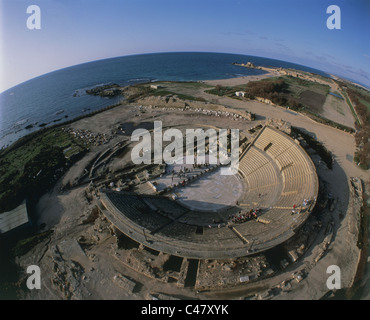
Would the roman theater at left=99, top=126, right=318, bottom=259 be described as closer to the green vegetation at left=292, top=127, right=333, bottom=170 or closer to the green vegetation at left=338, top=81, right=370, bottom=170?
the green vegetation at left=292, top=127, right=333, bottom=170

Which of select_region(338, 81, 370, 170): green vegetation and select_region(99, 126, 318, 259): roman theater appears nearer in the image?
select_region(99, 126, 318, 259): roman theater

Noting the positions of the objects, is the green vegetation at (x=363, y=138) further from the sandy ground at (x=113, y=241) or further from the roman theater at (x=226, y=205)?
the roman theater at (x=226, y=205)

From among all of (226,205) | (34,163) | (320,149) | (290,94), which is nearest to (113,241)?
(226,205)

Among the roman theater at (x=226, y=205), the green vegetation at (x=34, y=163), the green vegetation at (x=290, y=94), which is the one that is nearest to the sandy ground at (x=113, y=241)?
the green vegetation at (x=34, y=163)

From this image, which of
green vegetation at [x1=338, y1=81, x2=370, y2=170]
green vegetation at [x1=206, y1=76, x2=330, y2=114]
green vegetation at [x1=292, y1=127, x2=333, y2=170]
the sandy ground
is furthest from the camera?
green vegetation at [x1=206, y1=76, x2=330, y2=114]

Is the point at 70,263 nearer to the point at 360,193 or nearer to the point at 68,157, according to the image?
the point at 68,157

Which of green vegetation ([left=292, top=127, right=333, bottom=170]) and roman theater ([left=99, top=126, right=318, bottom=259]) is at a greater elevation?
green vegetation ([left=292, top=127, right=333, bottom=170])

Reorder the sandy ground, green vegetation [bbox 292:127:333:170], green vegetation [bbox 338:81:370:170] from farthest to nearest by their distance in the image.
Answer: green vegetation [bbox 292:127:333:170] < green vegetation [bbox 338:81:370:170] < the sandy ground

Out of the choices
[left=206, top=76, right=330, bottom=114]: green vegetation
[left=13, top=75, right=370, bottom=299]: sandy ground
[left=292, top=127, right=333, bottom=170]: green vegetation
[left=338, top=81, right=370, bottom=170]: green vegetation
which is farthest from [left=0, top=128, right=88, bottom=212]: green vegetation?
[left=206, top=76, right=330, bottom=114]: green vegetation
